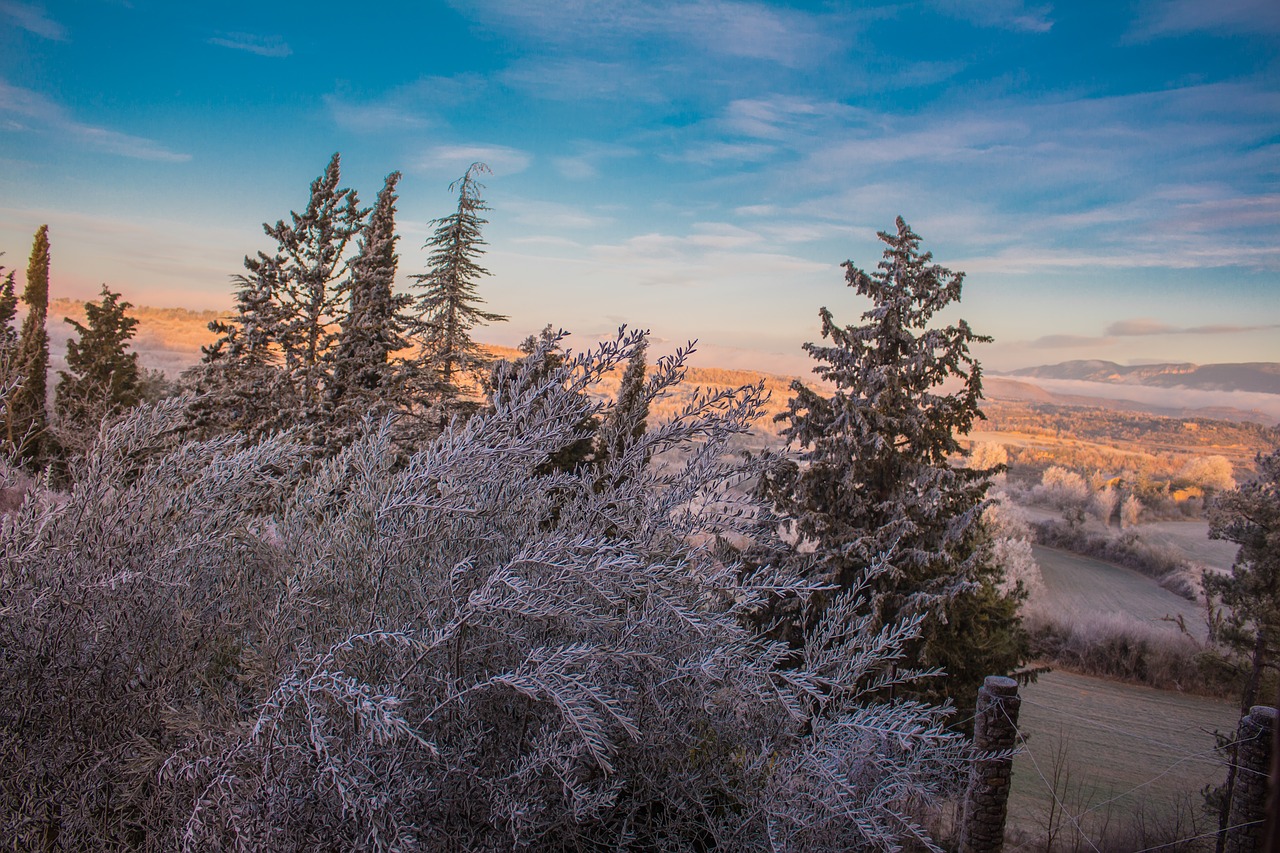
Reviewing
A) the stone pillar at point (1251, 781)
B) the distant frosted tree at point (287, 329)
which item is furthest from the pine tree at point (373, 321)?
the stone pillar at point (1251, 781)

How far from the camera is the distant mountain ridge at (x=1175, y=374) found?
30734mm

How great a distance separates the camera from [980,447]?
4300 cm

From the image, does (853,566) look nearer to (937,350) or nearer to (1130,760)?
(937,350)

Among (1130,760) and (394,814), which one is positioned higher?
(394,814)

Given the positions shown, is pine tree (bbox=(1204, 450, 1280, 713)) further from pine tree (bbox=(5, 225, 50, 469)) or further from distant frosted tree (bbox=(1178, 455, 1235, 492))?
pine tree (bbox=(5, 225, 50, 469))

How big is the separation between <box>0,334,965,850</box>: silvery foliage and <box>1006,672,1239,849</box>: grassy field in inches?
339

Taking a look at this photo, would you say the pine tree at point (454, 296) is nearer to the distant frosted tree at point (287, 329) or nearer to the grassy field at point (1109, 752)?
the distant frosted tree at point (287, 329)

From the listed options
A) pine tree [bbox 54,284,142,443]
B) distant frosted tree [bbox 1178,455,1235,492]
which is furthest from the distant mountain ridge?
pine tree [bbox 54,284,142,443]

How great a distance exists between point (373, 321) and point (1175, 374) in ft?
139

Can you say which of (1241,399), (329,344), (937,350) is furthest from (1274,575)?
(1241,399)

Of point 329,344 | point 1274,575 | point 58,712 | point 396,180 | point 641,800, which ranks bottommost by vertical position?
point 1274,575

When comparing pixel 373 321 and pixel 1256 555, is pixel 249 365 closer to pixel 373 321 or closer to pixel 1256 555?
pixel 373 321

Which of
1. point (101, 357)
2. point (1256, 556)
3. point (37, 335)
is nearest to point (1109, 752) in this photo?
point (1256, 556)

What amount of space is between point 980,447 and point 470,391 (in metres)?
34.7
